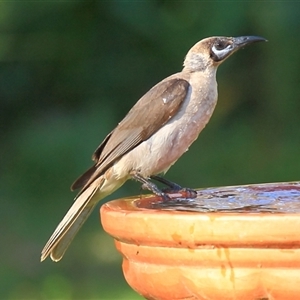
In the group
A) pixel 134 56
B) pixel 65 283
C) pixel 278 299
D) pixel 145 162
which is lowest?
pixel 65 283

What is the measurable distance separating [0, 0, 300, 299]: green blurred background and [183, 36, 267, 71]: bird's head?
3173 mm

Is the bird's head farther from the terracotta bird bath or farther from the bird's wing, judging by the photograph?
the terracotta bird bath

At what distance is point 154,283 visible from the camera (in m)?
2.21

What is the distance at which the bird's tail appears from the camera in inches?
132

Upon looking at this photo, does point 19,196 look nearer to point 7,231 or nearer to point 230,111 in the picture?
point 7,231

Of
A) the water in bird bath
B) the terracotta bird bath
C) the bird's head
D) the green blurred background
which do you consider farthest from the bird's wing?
the green blurred background

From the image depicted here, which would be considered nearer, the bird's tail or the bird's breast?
the bird's tail

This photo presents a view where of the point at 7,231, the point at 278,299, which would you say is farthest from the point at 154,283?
the point at 7,231

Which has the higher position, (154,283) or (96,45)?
(96,45)

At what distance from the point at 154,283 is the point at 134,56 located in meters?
6.23

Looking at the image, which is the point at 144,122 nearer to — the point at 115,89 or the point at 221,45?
the point at 221,45

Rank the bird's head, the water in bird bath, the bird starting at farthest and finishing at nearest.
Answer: the bird's head, the bird, the water in bird bath

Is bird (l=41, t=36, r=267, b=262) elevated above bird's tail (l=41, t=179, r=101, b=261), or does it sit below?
above

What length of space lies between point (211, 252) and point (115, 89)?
6.49m
